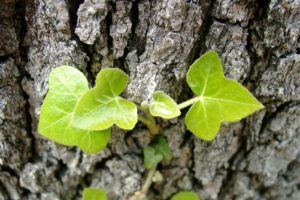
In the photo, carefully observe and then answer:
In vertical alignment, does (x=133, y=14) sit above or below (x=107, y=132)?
above

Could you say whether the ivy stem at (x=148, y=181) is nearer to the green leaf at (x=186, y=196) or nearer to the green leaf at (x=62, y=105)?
the green leaf at (x=186, y=196)

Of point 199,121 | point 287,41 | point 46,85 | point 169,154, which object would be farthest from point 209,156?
point 46,85

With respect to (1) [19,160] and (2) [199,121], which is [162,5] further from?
(1) [19,160]

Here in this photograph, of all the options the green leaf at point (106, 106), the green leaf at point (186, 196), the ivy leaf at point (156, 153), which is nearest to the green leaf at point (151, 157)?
the ivy leaf at point (156, 153)

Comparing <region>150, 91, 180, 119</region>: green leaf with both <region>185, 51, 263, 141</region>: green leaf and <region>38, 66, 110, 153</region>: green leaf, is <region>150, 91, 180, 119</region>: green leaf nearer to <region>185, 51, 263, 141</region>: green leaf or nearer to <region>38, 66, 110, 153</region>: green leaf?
<region>185, 51, 263, 141</region>: green leaf

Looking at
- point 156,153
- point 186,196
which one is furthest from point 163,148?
point 186,196
